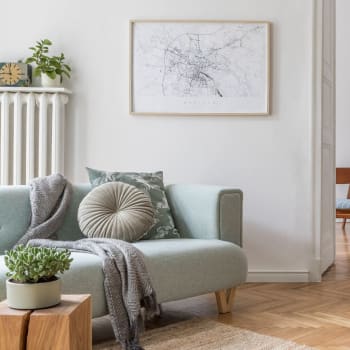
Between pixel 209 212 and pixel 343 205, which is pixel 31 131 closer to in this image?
pixel 209 212

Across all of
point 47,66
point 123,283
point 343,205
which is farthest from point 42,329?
point 343,205

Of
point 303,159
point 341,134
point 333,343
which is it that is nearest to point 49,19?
point 303,159

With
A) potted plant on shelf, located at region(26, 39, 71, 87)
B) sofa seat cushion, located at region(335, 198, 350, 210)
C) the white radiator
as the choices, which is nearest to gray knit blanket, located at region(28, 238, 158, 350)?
the white radiator

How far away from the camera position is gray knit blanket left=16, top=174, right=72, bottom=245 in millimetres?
2625

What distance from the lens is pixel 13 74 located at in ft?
11.7

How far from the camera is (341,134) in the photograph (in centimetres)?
704

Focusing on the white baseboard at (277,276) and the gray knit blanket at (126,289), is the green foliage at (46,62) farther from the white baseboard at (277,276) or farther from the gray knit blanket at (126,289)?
the white baseboard at (277,276)

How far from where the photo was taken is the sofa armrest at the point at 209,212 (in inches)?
111

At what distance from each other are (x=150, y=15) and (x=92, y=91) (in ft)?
1.94

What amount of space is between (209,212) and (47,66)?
142 centimetres

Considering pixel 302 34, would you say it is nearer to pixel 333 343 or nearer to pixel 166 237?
pixel 166 237

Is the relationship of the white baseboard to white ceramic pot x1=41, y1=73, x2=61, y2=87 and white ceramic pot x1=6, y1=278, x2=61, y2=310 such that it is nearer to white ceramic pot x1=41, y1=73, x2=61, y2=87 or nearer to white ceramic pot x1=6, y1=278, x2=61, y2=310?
white ceramic pot x1=41, y1=73, x2=61, y2=87

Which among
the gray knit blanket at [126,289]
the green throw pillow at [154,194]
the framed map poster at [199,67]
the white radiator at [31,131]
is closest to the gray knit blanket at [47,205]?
the green throw pillow at [154,194]

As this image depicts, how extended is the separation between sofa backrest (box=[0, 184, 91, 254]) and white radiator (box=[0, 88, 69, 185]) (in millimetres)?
808
